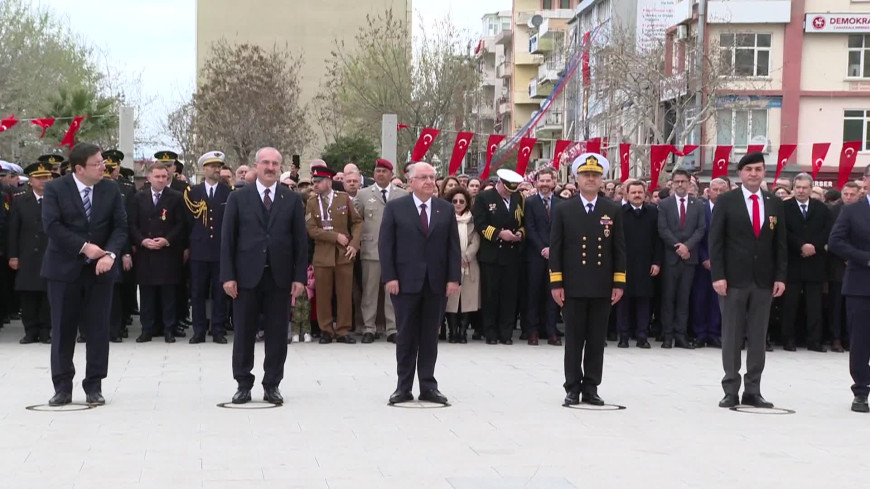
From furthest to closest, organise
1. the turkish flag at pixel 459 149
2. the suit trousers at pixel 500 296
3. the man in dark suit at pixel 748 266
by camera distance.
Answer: the turkish flag at pixel 459 149 < the suit trousers at pixel 500 296 < the man in dark suit at pixel 748 266

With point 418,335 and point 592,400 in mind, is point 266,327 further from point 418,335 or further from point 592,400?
point 592,400

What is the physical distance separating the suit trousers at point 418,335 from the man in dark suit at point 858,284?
351 cm

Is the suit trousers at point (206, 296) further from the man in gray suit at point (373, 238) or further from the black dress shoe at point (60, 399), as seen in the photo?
the black dress shoe at point (60, 399)

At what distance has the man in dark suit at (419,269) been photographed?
11.6 meters

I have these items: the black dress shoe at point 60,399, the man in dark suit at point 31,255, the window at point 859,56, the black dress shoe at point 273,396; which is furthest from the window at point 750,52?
the black dress shoe at point 60,399

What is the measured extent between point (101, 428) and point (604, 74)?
142 feet

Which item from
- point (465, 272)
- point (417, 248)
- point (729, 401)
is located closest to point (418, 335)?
point (417, 248)

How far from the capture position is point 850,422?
1091 cm

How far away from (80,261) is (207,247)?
5.57 metres

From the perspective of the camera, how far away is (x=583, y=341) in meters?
11.6

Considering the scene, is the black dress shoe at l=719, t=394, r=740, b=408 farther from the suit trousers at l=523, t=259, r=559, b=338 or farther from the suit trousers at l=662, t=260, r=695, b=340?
the suit trousers at l=523, t=259, r=559, b=338

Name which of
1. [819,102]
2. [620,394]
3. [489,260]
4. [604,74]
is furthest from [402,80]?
[620,394]

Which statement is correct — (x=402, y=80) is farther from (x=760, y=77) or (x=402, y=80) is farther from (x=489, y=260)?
(x=489, y=260)

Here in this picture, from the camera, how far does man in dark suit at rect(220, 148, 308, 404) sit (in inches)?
446
